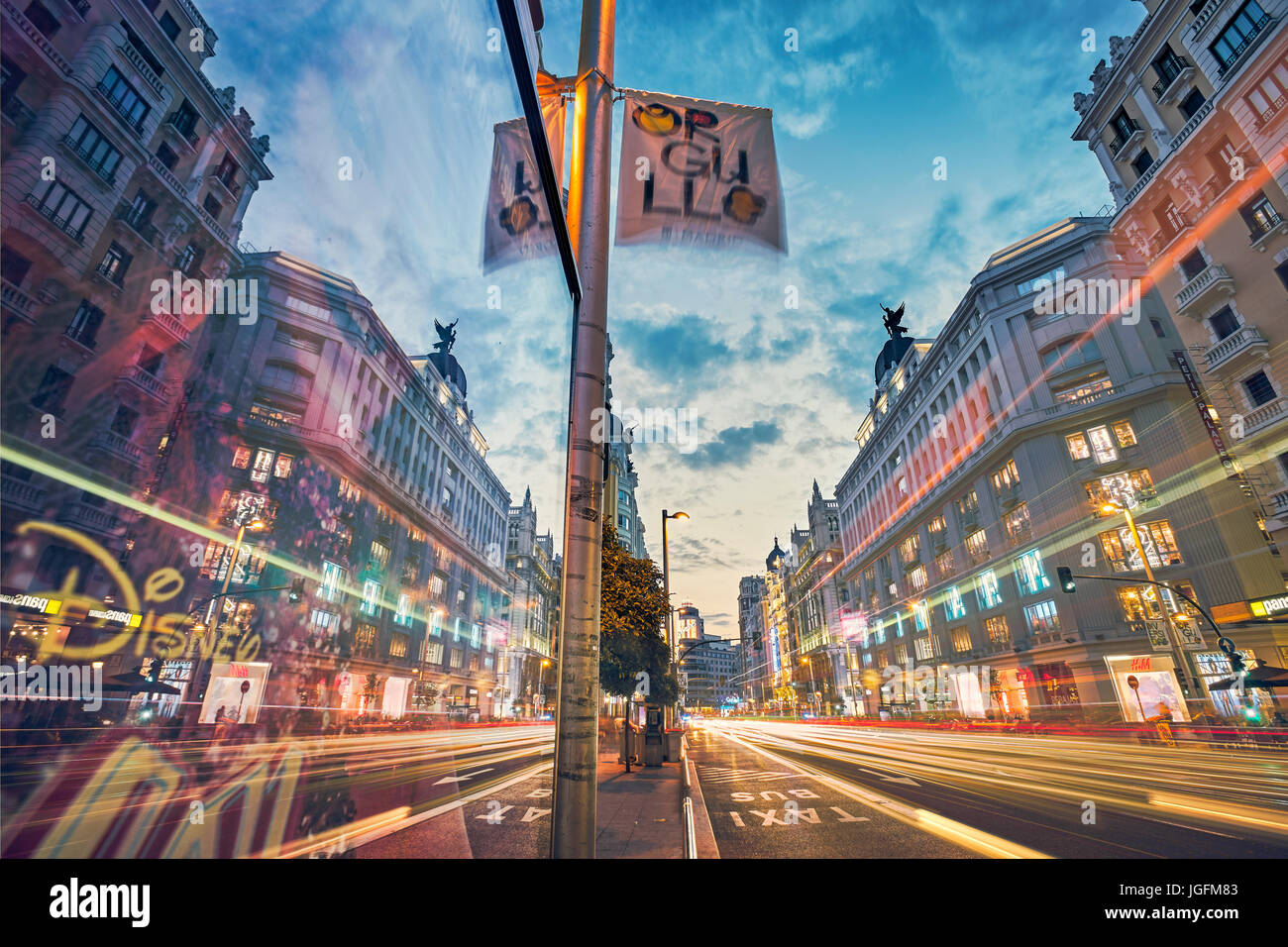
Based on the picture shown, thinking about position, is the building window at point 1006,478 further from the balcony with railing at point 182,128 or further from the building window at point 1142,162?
the balcony with railing at point 182,128

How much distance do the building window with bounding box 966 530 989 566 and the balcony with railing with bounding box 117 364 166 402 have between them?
49.9 metres

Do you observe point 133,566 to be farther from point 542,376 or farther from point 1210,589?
point 1210,589

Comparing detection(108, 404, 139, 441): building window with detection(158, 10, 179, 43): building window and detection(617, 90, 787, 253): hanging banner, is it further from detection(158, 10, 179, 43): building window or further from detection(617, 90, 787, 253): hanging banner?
detection(617, 90, 787, 253): hanging banner

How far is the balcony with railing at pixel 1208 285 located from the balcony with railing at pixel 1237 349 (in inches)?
84.7

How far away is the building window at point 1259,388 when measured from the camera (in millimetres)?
24391

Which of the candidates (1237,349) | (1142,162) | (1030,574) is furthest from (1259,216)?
(1030,574)

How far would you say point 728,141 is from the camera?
5.59 m

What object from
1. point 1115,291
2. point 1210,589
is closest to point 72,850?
point 1210,589

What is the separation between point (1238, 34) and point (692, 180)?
116 ft

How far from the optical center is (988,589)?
41.9m

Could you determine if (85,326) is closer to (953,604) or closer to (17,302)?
(17,302)

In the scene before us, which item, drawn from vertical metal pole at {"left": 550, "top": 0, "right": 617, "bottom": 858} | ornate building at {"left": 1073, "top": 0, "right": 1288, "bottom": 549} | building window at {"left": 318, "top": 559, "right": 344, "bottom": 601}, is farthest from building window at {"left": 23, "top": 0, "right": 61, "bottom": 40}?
ornate building at {"left": 1073, "top": 0, "right": 1288, "bottom": 549}

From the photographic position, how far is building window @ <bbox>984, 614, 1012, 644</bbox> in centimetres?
3922
